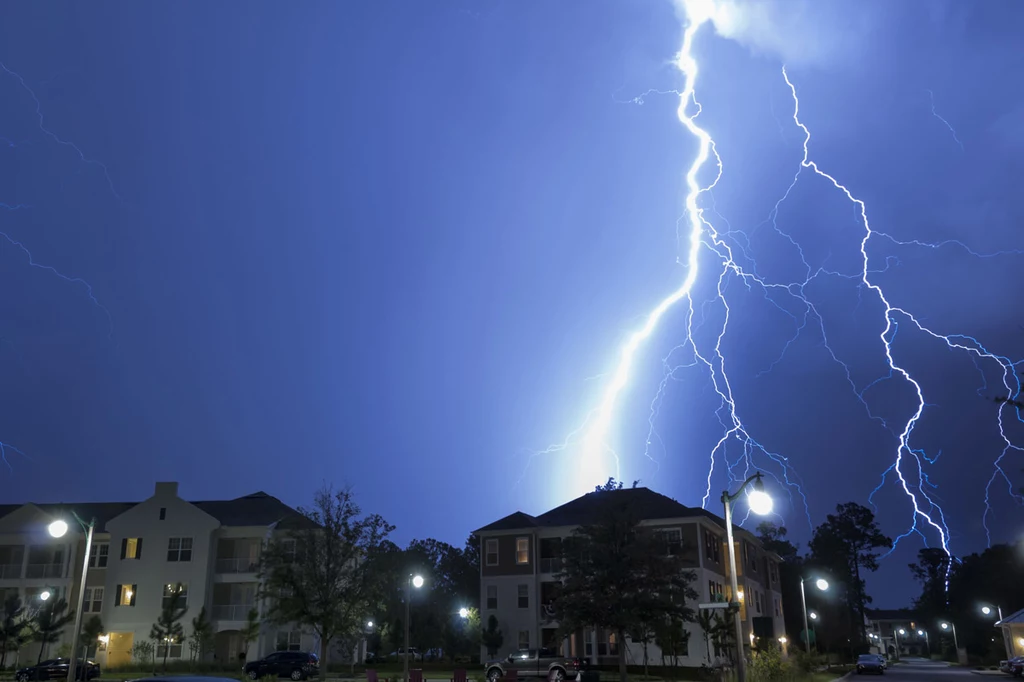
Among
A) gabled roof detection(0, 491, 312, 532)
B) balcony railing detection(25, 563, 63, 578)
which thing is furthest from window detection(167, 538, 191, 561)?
balcony railing detection(25, 563, 63, 578)

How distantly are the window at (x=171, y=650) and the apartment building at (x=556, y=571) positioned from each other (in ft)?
56.3

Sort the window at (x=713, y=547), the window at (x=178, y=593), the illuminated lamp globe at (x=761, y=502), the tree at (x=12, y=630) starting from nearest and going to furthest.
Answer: the illuminated lamp globe at (x=761, y=502) < the tree at (x=12, y=630) < the window at (x=178, y=593) < the window at (x=713, y=547)

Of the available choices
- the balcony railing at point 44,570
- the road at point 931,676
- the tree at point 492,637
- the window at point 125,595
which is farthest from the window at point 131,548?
the road at point 931,676

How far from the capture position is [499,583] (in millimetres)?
48875

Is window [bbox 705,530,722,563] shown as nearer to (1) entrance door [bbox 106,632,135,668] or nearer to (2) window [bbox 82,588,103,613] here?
(1) entrance door [bbox 106,632,135,668]

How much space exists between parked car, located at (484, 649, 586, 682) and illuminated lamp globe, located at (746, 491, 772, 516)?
21.3 m

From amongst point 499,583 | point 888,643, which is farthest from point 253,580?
point 888,643

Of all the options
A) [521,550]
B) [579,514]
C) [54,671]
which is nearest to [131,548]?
[54,671]

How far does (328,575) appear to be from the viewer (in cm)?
3341

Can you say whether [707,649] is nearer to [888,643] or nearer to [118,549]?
[118,549]

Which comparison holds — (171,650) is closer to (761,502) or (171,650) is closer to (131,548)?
(131,548)

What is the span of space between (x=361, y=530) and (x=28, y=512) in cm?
2854

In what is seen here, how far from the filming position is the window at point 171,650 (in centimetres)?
4475

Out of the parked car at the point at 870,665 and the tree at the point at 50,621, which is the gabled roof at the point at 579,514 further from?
the tree at the point at 50,621
